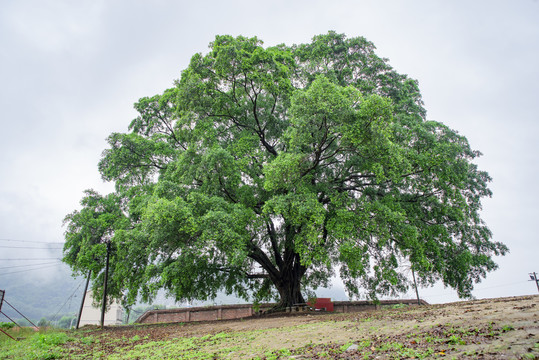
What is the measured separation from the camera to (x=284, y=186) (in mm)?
13328

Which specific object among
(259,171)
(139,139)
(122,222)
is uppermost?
(139,139)

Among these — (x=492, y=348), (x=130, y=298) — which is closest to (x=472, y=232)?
(x=492, y=348)

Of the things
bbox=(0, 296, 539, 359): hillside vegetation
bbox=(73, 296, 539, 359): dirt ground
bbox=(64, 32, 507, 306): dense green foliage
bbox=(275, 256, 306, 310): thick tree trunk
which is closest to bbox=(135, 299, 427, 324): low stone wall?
bbox=(64, 32, 507, 306): dense green foliage

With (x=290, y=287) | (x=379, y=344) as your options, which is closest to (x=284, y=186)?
(x=290, y=287)

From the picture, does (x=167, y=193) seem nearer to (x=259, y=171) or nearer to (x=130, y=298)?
(x=259, y=171)

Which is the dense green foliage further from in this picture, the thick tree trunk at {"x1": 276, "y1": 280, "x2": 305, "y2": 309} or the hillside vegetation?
the hillside vegetation

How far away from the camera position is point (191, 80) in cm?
1505

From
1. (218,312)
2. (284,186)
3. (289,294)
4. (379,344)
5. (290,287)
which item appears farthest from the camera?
(218,312)

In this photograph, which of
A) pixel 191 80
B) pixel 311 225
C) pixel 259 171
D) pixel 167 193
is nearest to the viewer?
pixel 311 225

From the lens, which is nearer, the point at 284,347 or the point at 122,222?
the point at 284,347

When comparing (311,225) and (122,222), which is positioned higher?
(122,222)

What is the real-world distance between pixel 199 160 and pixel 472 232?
13428mm

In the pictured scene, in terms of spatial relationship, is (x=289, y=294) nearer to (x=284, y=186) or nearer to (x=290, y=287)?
(x=290, y=287)

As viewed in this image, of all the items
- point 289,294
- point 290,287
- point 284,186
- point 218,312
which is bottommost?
point 218,312
